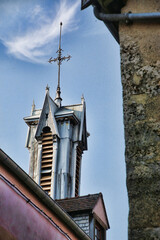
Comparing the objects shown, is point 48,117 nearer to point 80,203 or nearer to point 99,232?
point 99,232

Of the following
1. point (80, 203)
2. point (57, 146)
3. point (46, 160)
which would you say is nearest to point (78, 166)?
point (57, 146)

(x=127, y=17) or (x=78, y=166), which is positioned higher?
(x=78, y=166)

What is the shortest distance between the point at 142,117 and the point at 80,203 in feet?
34.6

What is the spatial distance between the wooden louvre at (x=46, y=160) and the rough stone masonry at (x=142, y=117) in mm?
20009

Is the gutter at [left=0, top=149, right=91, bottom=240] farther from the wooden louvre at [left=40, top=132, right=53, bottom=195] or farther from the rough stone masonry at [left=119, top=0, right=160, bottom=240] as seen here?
the wooden louvre at [left=40, top=132, right=53, bottom=195]

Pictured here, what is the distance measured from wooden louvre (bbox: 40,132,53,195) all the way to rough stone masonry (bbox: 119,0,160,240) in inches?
788

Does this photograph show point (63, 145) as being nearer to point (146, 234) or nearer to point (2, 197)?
point (2, 197)

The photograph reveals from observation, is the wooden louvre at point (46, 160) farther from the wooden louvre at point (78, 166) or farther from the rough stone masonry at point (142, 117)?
the rough stone masonry at point (142, 117)

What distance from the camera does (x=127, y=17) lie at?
407 cm

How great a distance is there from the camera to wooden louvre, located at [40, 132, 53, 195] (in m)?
24.0

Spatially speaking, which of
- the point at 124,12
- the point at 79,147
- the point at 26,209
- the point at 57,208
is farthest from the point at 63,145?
the point at 124,12

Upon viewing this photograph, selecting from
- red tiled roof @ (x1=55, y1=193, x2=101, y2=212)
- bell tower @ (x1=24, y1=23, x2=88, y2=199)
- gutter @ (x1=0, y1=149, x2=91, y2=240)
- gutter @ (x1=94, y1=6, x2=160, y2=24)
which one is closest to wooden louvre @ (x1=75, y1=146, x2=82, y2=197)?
bell tower @ (x1=24, y1=23, x2=88, y2=199)

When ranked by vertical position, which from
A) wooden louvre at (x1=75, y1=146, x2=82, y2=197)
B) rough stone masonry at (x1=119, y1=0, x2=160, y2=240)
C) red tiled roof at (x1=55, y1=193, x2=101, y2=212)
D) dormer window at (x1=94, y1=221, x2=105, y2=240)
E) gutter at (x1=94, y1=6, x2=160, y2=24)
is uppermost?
wooden louvre at (x1=75, y1=146, x2=82, y2=197)

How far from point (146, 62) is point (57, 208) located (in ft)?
20.9
